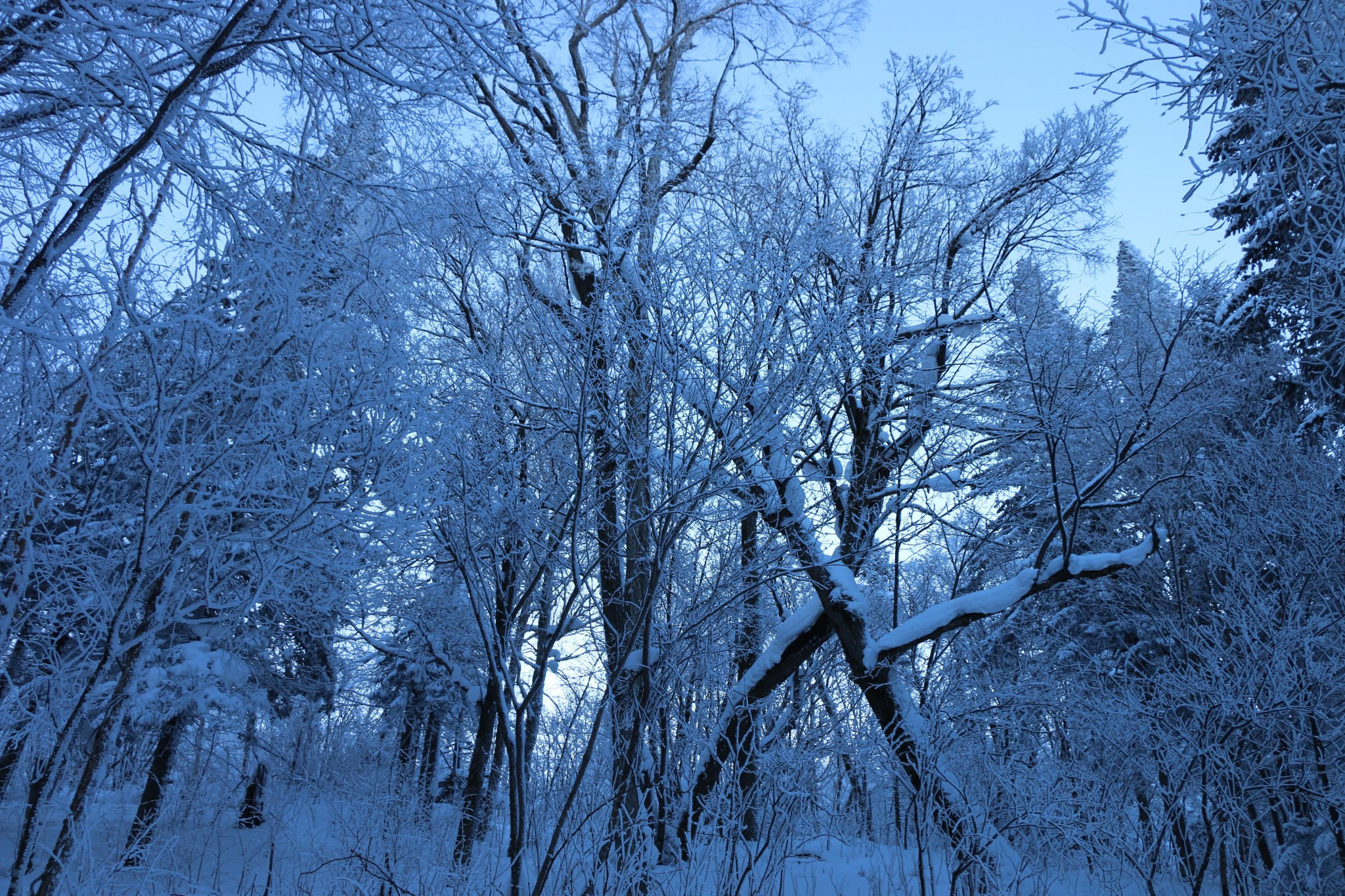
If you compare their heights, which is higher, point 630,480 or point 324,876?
point 630,480

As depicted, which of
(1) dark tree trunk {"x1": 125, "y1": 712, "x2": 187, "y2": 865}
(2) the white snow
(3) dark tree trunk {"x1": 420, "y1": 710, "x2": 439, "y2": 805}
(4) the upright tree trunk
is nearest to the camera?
(4) the upright tree trunk

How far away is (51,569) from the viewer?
15.9 feet

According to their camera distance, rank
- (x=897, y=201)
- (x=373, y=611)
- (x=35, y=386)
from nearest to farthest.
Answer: (x=35, y=386)
(x=897, y=201)
(x=373, y=611)

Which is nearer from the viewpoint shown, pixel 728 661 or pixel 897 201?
pixel 728 661

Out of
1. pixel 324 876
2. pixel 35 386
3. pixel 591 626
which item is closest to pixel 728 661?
pixel 591 626

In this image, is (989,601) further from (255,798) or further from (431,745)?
(431,745)

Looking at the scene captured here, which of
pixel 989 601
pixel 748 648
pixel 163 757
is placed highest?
pixel 748 648

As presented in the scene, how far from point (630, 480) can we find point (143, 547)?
2.63 metres

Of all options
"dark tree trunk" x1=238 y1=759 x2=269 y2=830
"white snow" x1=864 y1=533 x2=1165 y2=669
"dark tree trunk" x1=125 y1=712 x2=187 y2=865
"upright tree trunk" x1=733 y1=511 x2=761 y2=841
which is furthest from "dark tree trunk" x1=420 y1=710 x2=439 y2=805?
"white snow" x1=864 y1=533 x2=1165 y2=669

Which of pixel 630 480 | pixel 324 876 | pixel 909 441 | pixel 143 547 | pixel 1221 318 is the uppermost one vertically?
pixel 1221 318

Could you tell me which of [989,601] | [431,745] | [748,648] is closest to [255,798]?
[431,745]

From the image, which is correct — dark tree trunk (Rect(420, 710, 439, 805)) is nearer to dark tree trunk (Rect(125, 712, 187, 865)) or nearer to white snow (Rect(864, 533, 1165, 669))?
dark tree trunk (Rect(125, 712, 187, 865))

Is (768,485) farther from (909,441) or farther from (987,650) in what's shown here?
(987,650)

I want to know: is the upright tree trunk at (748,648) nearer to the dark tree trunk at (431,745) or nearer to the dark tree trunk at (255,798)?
the dark tree trunk at (255,798)
